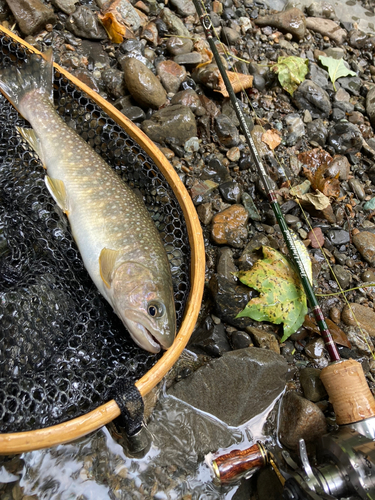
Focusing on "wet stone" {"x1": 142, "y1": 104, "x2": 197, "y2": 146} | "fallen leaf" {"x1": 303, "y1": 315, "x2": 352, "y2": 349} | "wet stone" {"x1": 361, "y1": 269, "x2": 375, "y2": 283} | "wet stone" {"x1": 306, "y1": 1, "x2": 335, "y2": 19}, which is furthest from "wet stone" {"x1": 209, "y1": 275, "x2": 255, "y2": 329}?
"wet stone" {"x1": 306, "y1": 1, "x2": 335, "y2": 19}

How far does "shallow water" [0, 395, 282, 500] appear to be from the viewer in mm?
2291

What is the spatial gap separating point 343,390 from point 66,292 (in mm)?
1861

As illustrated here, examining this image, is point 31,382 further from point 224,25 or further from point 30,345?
point 224,25

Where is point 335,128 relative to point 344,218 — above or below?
above

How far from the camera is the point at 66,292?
7.84 ft

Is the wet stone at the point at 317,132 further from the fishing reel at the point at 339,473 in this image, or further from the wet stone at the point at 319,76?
the fishing reel at the point at 339,473

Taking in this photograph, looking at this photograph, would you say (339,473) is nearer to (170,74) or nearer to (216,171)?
(216,171)

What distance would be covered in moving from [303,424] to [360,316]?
1.16 m

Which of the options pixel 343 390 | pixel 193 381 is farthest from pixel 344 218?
pixel 193 381

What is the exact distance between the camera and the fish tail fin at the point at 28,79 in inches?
108

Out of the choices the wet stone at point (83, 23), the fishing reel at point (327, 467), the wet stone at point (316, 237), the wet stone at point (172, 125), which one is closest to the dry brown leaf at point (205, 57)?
the wet stone at point (172, 125)

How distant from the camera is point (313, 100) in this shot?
176 inches

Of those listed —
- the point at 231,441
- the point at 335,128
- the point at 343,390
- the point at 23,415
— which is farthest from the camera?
the point at 335,128

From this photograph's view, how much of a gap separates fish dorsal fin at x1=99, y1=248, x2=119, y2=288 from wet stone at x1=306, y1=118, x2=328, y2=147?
117 inches
